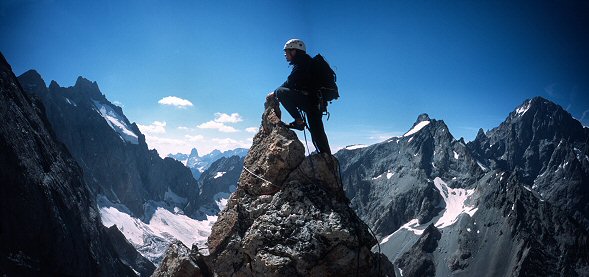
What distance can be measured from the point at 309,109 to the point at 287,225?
3.58 m

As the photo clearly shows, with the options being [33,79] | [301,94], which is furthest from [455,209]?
[33,79]

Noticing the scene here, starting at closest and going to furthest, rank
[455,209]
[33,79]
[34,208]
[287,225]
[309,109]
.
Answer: [287,225] < [309,109] < [34,208] < [455,209] < [33,79]

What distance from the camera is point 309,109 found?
10.1 meters

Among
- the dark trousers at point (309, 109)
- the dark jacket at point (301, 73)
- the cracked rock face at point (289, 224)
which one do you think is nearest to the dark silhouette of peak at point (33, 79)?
the cracked rock face at point (289, 224)

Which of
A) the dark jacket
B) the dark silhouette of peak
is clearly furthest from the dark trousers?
the dark silhouette of peak

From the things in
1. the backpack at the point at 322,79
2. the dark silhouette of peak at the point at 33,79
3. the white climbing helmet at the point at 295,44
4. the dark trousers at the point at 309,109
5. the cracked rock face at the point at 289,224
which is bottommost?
the cracked rock face at the point at 289,224

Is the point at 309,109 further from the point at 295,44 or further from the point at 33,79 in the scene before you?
the point at 33,79

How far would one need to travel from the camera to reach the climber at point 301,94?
32.2 feet

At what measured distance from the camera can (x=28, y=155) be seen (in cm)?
4462

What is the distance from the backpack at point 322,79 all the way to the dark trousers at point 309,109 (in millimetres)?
285

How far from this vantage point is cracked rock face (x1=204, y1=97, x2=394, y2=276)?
25.7 ft

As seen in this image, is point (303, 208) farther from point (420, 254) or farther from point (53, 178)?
point (420, 254)

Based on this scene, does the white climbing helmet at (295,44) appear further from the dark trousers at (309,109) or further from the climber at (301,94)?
the dark trousers at (309,109)

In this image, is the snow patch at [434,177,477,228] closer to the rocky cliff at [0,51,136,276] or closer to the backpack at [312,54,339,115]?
the rocky cliff at [0,51,136,276]
